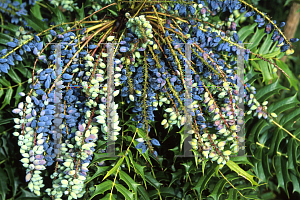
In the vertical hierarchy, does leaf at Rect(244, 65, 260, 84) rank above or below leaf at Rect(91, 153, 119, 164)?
above

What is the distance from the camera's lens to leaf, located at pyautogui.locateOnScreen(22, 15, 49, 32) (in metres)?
0.66

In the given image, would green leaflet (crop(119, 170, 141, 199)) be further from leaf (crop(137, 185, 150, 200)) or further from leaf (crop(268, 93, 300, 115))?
leaf (crop(268, 93, 300, 115))

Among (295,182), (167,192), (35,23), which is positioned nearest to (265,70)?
(295,182)

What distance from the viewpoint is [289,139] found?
72 centimetres

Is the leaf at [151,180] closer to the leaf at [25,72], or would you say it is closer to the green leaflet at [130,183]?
the green leaflet at [130,183]

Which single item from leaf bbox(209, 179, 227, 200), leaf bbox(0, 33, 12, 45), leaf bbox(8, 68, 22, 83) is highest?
leaf bbox(0, 33, 12, 45)

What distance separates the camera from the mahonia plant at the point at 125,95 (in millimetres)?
520

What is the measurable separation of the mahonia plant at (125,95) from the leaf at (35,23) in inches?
3.1

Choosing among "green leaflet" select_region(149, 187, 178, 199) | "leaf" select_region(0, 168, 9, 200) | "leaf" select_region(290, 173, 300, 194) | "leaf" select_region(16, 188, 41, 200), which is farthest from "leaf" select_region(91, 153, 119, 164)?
"leaf" select_region(290, 173, 300, 194)

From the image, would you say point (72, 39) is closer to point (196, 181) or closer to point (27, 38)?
point (27, 38)

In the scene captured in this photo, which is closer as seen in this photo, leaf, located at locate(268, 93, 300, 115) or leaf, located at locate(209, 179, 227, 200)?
leaf, located at locate(209, 179, 227, 200)

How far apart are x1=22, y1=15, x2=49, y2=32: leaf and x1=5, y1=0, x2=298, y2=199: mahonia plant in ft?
0.26

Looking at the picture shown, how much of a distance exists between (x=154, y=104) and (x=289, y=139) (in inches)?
16.7

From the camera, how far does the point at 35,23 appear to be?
2.19 ft
